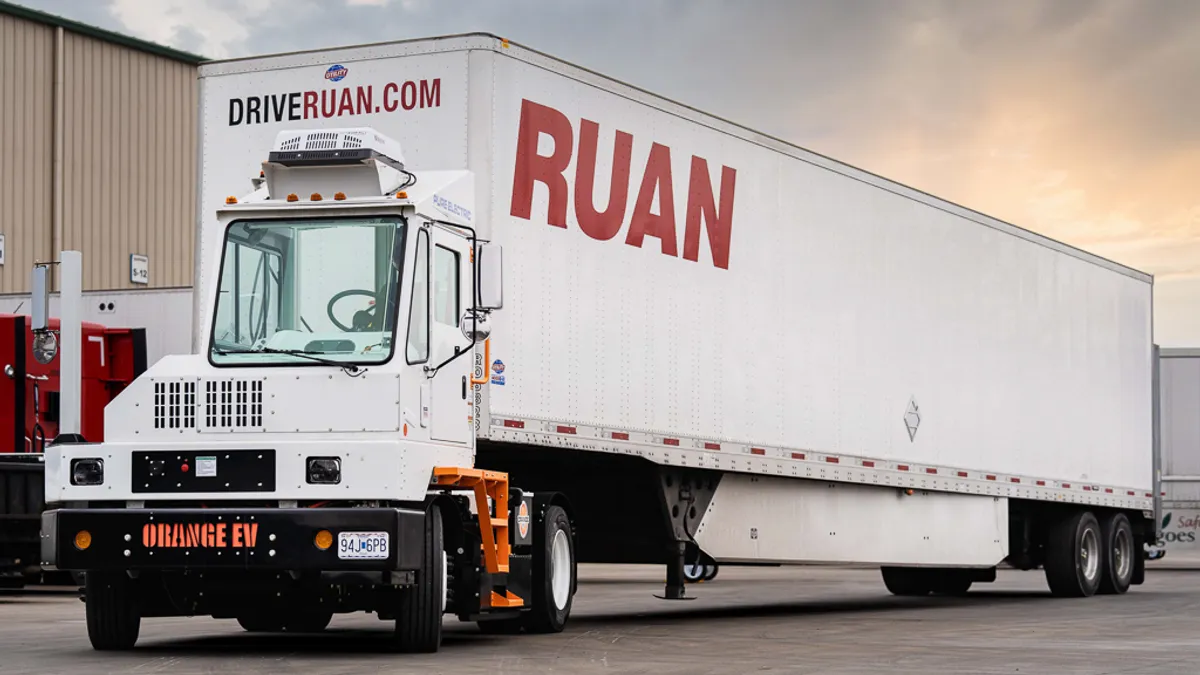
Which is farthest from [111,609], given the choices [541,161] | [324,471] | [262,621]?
[541,161]

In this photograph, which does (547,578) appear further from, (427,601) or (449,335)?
(449,335)

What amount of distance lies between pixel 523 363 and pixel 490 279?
1.77 meters

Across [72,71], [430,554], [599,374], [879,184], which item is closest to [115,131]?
[72,71]

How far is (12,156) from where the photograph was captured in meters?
33.5

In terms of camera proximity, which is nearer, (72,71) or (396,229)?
(396,229)

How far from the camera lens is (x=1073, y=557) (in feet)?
75.9

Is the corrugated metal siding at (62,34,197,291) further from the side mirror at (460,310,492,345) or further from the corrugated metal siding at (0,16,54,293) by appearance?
the side mirror at (460,310,492,345)

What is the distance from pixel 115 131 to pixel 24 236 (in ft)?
11.2

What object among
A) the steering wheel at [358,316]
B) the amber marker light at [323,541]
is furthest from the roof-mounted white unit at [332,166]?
the amber marker light at [323,541]

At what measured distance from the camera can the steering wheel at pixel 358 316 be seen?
11836 millimetres

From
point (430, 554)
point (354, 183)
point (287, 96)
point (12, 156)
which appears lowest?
point (430, 554)

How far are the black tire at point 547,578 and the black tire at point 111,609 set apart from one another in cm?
308

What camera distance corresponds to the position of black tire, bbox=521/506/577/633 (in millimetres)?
13906

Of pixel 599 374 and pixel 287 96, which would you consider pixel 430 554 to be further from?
pixel 287 96
